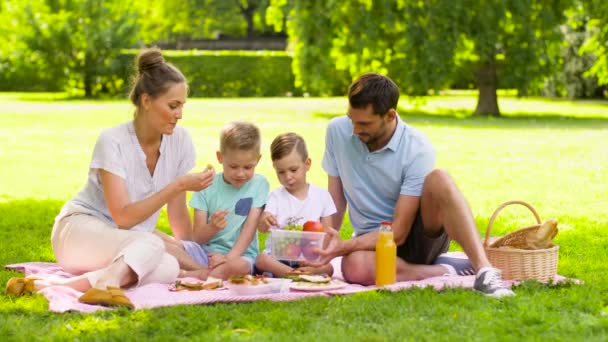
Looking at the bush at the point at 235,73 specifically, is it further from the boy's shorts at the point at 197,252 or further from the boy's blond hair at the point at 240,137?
the boy's blond hair at the point at 240,137

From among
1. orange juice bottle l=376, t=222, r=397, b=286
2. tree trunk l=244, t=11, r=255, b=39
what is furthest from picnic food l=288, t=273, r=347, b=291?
tree trunk l=244, t=11, r=255, b=39

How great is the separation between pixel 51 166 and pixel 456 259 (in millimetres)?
7570

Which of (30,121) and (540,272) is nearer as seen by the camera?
(540,272)

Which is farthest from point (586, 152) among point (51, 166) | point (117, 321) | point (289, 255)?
point (117, 321)

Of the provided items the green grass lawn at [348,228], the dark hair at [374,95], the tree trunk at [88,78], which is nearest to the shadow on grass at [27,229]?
the green grass lawn at [348,228]

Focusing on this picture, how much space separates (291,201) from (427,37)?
1443 cm

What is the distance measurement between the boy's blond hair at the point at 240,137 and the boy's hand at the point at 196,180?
1.35 feet

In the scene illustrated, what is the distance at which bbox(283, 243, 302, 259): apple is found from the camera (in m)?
5.27

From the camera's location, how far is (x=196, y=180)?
507 centimetres

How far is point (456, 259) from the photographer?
5.67 meters

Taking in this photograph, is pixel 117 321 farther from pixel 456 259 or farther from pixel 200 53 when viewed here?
pixel 200 53

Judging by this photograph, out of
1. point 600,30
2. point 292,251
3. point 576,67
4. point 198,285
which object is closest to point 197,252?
point 198,285

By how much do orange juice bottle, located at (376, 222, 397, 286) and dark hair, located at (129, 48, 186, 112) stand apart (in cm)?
127

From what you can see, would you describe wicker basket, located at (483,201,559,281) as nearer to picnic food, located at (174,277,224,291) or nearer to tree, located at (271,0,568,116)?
picnic food, located at (174,277,224,291)
